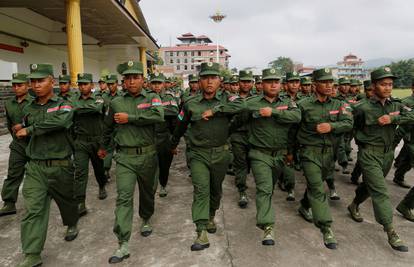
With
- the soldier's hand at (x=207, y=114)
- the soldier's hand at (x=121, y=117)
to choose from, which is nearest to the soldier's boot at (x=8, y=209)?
the soldier's hand at (x=121, y=117)

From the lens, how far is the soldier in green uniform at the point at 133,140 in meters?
3.38

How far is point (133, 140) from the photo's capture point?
11.6ft

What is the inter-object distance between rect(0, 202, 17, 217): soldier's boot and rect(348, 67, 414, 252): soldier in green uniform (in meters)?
5.05

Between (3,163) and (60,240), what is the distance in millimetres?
4375

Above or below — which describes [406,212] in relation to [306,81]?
below

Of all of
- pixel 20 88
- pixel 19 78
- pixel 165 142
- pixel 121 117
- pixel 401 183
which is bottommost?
pixel 401 183

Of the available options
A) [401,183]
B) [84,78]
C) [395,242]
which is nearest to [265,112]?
[395,242]

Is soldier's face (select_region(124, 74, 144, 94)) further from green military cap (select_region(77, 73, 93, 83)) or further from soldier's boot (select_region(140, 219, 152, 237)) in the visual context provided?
green military cap (select_region(77, 73, 93, 83))

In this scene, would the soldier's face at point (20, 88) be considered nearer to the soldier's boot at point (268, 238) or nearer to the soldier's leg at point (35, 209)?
the soldier's leg at point (35, 209)

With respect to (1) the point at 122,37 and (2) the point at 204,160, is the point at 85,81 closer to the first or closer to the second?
(2) the point at 204,160

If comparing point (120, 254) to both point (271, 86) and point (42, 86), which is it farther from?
point (271, 86)

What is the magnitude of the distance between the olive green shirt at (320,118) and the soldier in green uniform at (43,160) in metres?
2.93

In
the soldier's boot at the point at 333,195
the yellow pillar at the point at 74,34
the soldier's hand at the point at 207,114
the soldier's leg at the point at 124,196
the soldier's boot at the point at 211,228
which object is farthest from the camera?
the yellow pillar at the point at 74,34

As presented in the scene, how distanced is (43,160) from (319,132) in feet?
10.6
